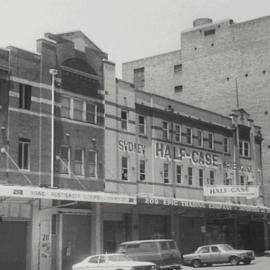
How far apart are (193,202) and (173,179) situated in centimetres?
369

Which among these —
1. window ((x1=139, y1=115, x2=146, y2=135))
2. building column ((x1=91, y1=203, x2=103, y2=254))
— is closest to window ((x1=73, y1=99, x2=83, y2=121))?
building column ((x1=91, y1=203, x2=103, y2=254))

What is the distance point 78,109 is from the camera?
3725cm

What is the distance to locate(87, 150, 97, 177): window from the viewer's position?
37594 mm

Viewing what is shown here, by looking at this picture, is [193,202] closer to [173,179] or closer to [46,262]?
[173,179]

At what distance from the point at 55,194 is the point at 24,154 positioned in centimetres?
370

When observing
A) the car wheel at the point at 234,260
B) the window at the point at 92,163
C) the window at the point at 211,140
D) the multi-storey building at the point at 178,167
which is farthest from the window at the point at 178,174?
the window at the point at 92,163

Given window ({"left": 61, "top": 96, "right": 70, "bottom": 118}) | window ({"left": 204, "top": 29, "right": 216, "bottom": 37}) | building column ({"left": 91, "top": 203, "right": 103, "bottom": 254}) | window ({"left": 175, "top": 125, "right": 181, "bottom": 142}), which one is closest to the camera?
window ({"left": 61, "top": 96, "right": 70, "bottom": 118})

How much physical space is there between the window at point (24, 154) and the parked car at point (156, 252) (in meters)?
7.11

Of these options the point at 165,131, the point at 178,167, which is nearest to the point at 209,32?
the point at 165,131

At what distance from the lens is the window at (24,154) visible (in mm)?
33000

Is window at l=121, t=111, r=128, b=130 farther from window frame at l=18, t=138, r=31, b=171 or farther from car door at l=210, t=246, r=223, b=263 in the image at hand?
car door at l=210, t=246, r=223, b=263

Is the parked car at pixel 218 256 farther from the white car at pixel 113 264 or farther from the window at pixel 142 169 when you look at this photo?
the white car at pixel 113 264

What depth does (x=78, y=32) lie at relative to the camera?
3844 centimetres

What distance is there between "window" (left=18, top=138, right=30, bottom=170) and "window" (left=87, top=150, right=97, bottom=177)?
5175 millimetres
